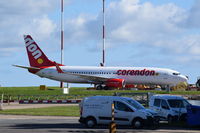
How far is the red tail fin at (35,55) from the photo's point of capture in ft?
262

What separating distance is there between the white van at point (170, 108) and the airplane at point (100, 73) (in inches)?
1792

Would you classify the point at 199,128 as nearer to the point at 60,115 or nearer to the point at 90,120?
the point at 90,120

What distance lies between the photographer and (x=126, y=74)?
7606 cm

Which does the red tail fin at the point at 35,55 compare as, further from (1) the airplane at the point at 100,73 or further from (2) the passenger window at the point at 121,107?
(2) the passenger window at the point at 121,107

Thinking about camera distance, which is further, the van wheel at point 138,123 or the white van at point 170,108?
the white van at point 170,108

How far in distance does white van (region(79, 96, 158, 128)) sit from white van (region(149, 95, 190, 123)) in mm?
2833

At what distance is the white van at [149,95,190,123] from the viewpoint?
28453mm

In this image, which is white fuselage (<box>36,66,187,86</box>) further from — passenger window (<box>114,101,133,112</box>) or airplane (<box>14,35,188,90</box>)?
passenger window (<box>114,101,133,112</box>)

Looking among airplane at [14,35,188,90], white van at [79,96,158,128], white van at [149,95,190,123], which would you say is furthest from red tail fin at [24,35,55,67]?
white van at [79,96,158,128]

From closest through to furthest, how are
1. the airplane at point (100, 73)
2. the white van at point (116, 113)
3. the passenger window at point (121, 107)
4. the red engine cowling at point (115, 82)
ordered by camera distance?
the white van at point (116, 113) → the passenger window at point (121, 107) → the airplane at point (100, 73) → the red engine cowling at point (115, 82)

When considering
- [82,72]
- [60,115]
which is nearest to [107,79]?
[82,72]

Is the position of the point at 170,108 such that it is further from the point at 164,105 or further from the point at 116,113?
the point at 116,113

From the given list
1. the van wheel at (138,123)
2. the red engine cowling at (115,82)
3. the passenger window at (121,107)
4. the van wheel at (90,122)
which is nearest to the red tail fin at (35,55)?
the red engine cowling at (115,82)

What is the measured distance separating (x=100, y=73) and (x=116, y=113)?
51790 mm
